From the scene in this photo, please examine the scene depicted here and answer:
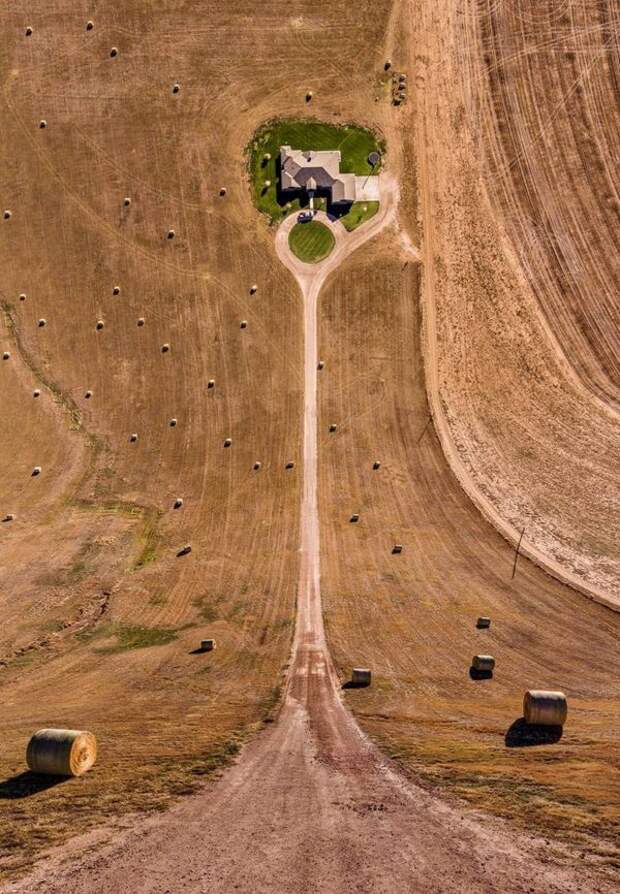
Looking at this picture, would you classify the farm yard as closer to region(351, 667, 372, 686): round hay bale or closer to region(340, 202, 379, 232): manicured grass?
region(351, 667, 372, 686): round hay bale

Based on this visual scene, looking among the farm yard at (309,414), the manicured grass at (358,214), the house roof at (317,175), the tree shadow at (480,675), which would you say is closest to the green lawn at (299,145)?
the farm yard at (309,414)

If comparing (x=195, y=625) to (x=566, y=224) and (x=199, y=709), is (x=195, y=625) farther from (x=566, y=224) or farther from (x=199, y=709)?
(x=566, y=224)

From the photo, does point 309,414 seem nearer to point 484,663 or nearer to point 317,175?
point 317,175

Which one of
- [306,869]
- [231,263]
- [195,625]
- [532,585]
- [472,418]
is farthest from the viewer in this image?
[231,263]

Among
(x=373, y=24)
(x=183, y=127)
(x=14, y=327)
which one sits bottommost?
(x=14, y=327)

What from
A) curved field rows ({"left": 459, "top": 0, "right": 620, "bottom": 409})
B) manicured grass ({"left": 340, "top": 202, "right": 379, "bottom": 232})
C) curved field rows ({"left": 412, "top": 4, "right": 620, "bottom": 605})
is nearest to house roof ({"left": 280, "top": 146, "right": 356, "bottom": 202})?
manicured grass ({"left": 340, "top": 202, "right": 379, "bottom": 232})

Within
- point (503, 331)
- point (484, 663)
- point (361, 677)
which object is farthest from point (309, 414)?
point (484, 663)

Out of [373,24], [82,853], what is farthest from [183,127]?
[82,853]

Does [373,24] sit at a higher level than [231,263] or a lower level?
higher
